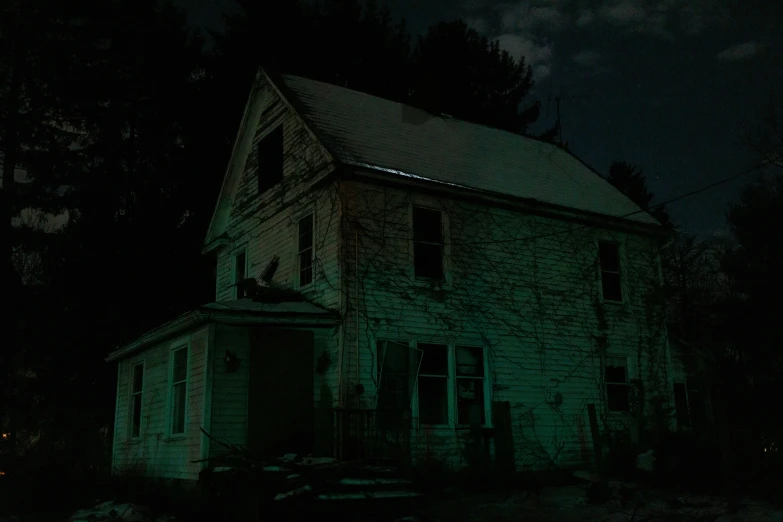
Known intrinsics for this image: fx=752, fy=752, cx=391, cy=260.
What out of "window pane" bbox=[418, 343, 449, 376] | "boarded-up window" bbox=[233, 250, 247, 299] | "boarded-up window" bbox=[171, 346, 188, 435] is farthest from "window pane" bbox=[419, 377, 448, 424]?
"boarded-up window" bbox=[233, 250, 247, 299]

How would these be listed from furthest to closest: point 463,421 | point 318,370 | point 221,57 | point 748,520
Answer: point 221,57 → point 463,421 → point 318,370 → point 748,520

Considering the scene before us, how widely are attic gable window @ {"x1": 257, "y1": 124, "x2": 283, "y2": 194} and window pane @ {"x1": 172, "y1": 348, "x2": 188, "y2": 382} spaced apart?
4.56 m

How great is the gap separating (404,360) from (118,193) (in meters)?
15.2

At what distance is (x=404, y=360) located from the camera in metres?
14.0

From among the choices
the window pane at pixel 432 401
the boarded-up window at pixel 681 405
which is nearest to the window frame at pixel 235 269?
the window pane at pixel 432 401

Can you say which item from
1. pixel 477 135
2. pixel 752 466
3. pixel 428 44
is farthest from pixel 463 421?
pixel 428 44

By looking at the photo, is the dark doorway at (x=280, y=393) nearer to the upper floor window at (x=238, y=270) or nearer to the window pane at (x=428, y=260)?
the window pane at (x=428, y=260)

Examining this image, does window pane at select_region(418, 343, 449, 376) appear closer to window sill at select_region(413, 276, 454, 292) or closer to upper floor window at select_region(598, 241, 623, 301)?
window sill at select_region(413, 276, 454, 292)

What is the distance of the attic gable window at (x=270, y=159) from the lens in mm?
17359

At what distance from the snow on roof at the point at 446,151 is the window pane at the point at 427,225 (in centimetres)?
72

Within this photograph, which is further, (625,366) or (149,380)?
(625,366)

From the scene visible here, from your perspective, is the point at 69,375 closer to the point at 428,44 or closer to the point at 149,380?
the point at 149,380

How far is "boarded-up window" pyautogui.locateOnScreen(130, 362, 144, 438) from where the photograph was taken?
56.5 feet

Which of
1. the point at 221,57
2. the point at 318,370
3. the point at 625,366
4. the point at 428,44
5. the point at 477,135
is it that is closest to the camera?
A: the point at 318,370
